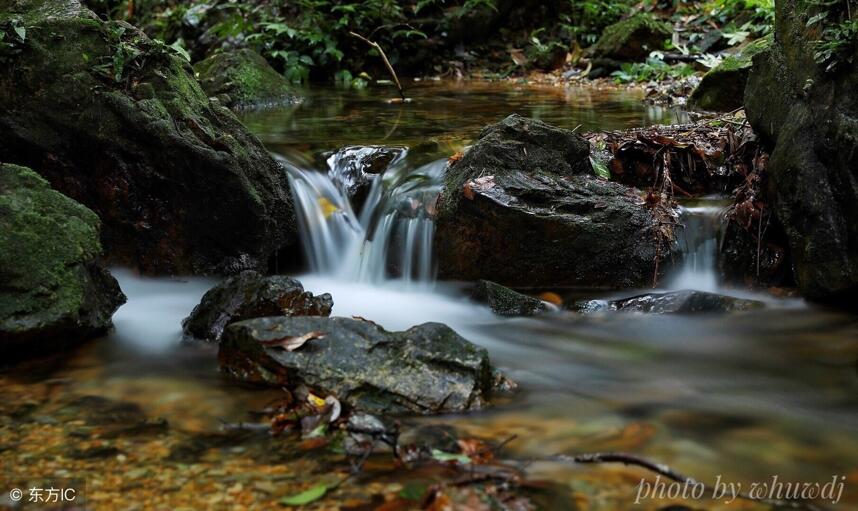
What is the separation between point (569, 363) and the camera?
3.97m

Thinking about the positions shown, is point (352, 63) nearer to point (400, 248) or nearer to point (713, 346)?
point (400, 248)

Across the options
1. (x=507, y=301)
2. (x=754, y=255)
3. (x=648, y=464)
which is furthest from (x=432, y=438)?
(x=754, y=255)

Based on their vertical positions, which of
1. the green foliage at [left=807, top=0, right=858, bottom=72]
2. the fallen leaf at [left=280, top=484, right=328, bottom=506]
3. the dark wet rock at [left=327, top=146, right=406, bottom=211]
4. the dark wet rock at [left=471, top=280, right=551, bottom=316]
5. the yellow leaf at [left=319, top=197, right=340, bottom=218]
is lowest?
the fallen leaf at [left=280, top=484, right=328, bottom=506]

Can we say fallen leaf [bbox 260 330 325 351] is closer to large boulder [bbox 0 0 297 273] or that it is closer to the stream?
the stream

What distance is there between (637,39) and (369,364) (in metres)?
13.1

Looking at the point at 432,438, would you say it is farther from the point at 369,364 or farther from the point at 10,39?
the point at 10,39

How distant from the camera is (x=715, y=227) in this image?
5.25 meters

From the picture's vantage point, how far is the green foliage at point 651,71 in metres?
13.0

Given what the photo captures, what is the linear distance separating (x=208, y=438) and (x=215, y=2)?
1591 cm

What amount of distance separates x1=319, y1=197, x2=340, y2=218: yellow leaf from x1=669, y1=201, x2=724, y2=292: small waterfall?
261 cm

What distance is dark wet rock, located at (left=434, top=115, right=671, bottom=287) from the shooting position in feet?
16.6

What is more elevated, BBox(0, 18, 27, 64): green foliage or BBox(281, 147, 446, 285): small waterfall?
BBox(0, 18, 27, 64): green foliage

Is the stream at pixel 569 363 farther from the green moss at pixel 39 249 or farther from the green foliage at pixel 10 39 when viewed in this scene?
the green foliage at pixel 10 39

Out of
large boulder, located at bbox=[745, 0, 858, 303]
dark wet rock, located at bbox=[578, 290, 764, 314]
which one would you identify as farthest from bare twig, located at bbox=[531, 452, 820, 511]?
large boulder, located at bbox=[745, 0, 858, 303]
